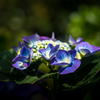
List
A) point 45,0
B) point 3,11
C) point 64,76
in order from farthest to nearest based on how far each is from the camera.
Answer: point 45,0
point 3,11
point 64,76

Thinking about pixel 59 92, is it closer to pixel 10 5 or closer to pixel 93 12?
pixel 93 12

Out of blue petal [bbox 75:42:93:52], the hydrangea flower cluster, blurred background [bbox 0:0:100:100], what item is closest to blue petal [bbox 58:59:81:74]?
the hydrangea flower cluster

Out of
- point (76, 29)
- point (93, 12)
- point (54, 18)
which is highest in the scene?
point (93, 12)

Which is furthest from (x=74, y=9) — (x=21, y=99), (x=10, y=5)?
(x=21, y=99)

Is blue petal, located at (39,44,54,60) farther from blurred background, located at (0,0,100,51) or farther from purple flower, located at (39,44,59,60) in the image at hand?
blurred background, located at (0,0,100,51)

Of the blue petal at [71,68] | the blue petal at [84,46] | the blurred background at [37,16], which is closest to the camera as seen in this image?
the blue petal at [71,68]

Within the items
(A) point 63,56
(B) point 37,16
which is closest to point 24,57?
(A) point 63,56

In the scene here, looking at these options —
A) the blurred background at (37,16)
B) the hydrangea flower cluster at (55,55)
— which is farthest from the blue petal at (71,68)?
the blurred background at (37,16)

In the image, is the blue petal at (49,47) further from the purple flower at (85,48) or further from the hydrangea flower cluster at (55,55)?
the purple flower at (85,48)
